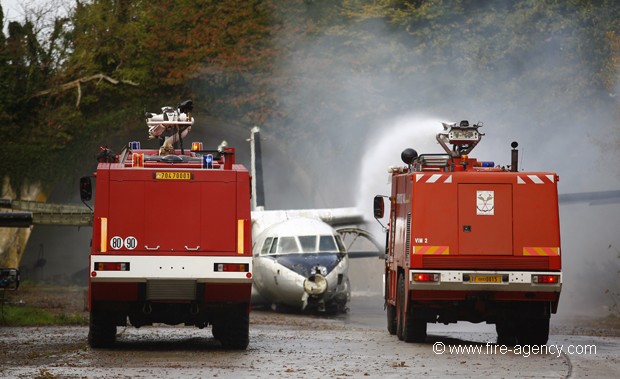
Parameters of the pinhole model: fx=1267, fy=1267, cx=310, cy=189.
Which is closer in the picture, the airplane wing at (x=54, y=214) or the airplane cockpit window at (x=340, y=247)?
the airplane cockpit window at (x=340, y=247)

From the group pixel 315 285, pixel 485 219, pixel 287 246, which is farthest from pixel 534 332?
pixel 287 246

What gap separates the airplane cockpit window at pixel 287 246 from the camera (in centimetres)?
3144

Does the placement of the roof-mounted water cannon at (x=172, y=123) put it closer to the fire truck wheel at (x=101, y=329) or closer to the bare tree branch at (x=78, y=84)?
the fire truck wheel at (x=101, y=329)

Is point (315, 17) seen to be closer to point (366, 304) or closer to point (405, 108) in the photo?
point (405, 108)

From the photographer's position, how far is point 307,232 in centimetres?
3178

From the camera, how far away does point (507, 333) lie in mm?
20469

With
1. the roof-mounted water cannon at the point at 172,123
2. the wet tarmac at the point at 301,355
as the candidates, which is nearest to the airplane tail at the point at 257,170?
the wet tarmac at the point at 301,355

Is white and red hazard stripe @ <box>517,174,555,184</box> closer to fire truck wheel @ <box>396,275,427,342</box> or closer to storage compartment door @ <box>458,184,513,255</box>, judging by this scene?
storage compartment door @ <box>458,184,513,255</box>

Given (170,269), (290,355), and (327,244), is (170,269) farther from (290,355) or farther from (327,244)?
(327,244)

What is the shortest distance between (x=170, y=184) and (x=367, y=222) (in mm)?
20381

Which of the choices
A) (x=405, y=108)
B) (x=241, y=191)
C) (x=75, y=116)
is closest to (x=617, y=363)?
(x=241, y=191)

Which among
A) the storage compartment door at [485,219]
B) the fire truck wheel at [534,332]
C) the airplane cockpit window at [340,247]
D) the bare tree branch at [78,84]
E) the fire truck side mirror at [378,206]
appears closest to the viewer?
the storage compartment door at [485,219]

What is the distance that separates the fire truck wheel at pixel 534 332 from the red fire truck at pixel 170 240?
4.45 metres

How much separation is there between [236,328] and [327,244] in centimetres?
1327
